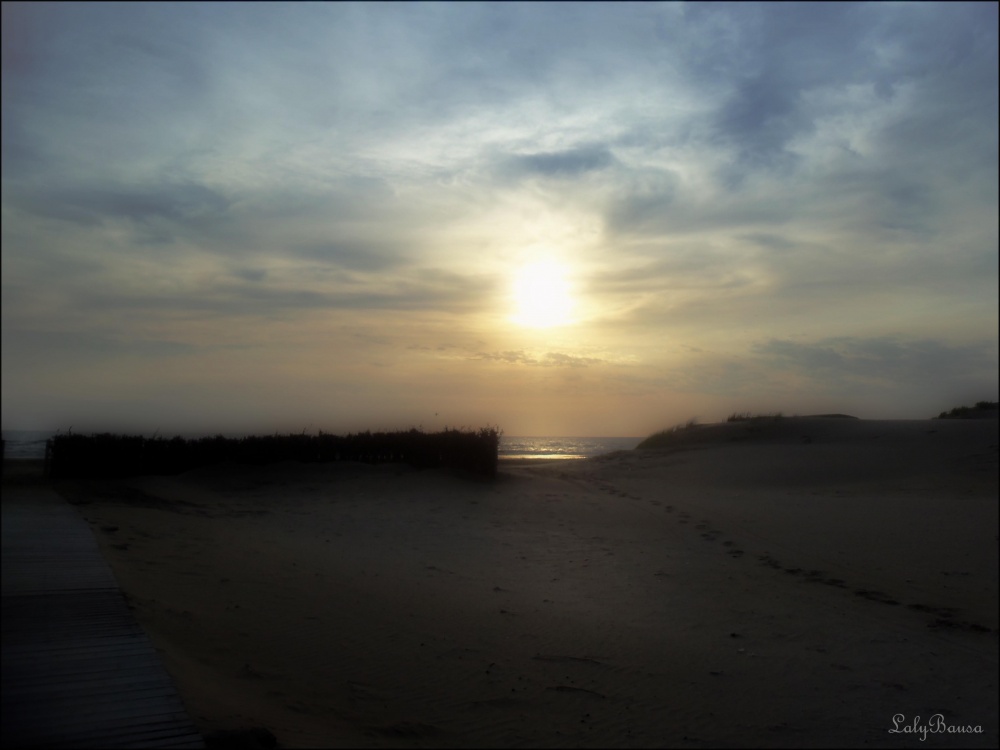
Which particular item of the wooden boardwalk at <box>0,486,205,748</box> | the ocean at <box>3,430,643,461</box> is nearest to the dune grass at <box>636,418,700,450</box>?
the ocean at <box>3,430,643,461</box>

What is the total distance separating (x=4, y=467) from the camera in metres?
16.6

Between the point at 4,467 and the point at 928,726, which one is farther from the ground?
the point at 4,467

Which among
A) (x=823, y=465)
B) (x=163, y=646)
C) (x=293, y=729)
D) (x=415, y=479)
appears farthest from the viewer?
(x=823, y=465)

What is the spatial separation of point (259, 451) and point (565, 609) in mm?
12067

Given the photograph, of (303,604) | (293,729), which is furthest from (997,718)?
(303,604)

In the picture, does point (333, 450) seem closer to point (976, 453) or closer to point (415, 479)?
point (415, 479)

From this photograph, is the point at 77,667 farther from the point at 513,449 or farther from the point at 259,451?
the point at 513,449

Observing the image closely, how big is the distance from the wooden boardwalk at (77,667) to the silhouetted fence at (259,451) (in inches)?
383

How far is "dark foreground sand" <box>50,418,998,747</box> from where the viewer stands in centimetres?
616

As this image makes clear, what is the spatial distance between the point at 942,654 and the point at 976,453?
14.5 metres

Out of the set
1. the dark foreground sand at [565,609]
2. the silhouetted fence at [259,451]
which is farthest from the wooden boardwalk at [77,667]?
the silhouetted fence at [259,451]

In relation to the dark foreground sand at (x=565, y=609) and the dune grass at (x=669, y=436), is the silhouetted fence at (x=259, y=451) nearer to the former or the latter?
the dark foreground sand at (x=565, y=609)

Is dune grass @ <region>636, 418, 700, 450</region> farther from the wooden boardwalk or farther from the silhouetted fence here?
the wooden boardwalk

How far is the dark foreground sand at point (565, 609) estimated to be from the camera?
6160mm
